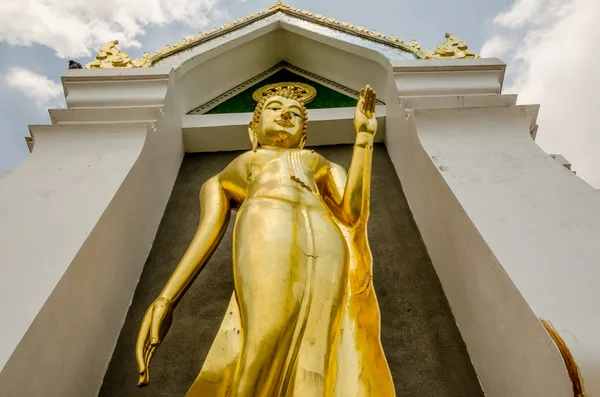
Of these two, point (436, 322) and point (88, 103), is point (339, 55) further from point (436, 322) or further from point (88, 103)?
point (436, 322)

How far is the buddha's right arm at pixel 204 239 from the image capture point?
76.4 inches

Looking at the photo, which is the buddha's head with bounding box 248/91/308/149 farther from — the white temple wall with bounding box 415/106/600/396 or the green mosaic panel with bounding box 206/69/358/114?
the green mosaic panel with bounding box 206/69/358/114

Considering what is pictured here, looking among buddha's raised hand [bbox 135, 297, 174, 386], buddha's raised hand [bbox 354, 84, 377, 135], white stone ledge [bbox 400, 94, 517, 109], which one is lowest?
buddha's raised hand [bbox 135, 297, 174, 386]

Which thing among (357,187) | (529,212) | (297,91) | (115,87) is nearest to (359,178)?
(357,187)

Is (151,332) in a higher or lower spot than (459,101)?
lower

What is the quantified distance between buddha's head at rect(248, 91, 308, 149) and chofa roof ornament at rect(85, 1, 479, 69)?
5.79 ft

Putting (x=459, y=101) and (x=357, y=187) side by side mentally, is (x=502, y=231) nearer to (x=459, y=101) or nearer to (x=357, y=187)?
(x=357, y=187)

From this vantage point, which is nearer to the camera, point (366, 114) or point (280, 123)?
point (366, 114)

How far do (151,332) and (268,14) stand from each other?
3.97m

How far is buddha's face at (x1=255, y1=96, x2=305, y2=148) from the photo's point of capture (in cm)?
252

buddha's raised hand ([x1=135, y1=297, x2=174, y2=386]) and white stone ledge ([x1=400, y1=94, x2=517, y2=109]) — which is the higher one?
white stone ledge ([x1=400, y1=94, x2=517, y2=109])

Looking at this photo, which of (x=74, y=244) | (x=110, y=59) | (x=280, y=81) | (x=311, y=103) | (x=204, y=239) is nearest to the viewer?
(x=204, y=239)

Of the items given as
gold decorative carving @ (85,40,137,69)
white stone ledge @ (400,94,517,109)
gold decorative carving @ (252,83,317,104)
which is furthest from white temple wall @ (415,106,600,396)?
gold decorative carving @ (85,40,137,69)

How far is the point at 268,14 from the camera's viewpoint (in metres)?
5.03
